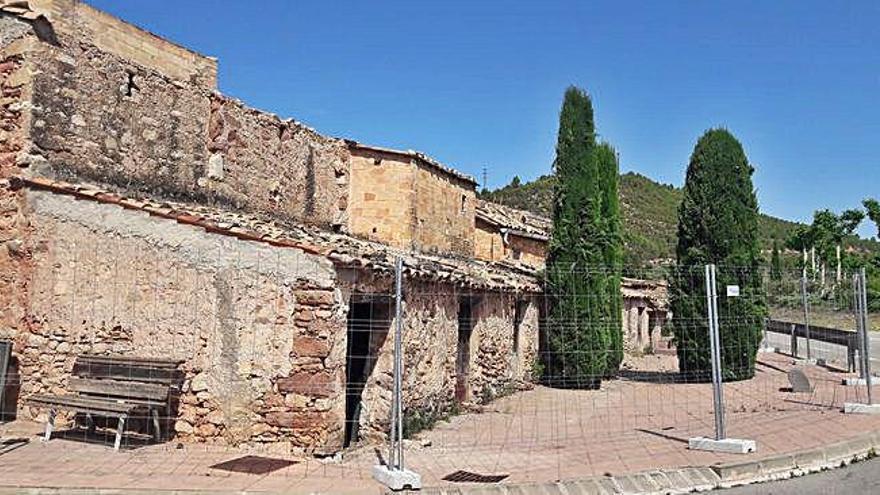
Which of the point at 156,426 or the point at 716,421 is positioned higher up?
the point at 716,421

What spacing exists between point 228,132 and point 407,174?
553cm

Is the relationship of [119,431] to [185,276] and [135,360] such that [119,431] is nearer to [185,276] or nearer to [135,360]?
[135,360]

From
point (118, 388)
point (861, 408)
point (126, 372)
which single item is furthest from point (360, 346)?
point (861, 408)

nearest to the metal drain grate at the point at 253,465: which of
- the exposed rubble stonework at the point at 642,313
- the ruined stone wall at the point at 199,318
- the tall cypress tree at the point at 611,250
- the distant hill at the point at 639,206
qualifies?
the ruined stone wall at the point at 199,318

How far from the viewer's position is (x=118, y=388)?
9.86 m

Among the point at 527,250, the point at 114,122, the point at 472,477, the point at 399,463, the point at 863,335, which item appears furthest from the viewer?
the point at 527,250

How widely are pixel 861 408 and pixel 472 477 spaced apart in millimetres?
7761

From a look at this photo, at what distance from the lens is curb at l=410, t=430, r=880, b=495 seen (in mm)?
7656

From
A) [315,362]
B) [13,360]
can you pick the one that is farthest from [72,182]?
[315,362]

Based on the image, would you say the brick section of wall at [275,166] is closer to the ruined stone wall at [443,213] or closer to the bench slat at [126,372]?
the ruined stone wall at [443,213]

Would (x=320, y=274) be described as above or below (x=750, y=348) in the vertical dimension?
above

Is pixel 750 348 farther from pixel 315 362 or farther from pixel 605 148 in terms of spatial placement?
pixel 315 362

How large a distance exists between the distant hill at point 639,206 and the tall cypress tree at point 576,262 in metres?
26.5

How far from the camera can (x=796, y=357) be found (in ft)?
76.2
